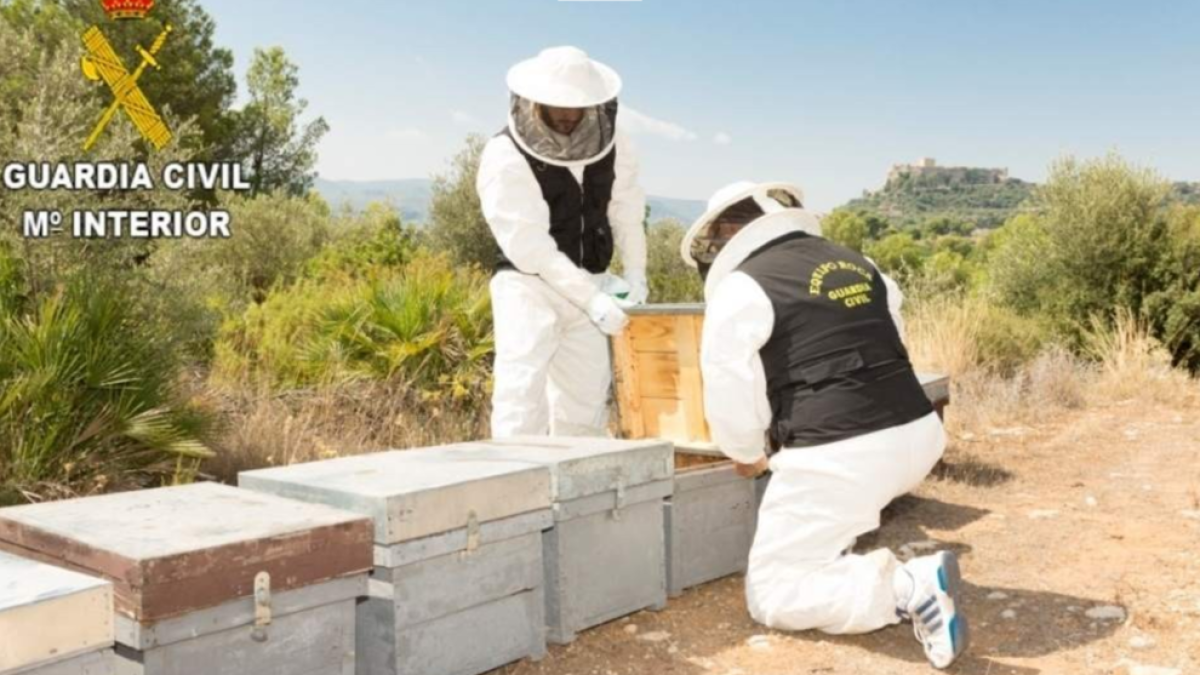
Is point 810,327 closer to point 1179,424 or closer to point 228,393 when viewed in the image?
point 228,393

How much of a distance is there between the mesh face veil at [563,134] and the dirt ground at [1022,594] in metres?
2.01

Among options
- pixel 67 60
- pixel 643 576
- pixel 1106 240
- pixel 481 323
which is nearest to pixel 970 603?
pixel 643 576

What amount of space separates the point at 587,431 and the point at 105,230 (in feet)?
11.5

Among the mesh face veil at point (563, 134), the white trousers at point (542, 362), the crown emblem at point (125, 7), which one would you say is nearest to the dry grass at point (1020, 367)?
the white trousers at point (542, 362)

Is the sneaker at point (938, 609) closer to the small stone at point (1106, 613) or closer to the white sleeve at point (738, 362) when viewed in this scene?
the white sleeve at point (738, 362)

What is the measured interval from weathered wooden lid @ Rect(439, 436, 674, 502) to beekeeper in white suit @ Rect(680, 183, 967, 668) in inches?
11.5

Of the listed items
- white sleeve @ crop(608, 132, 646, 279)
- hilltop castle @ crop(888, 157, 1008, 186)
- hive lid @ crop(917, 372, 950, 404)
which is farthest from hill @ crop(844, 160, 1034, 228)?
white sleeve @ crop(608, 132, 646, 279)

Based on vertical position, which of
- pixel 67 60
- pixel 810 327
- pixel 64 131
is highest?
pixel 67 60

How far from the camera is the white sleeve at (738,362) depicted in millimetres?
4070

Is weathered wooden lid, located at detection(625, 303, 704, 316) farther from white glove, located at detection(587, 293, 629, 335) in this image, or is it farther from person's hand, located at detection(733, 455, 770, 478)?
person's hand, located at detection(733, 455, 770, 478)

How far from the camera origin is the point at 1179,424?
927 cm

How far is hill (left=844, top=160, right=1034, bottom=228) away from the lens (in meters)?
81.3

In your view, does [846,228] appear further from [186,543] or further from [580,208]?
[186,543]

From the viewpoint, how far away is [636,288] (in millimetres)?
5715
